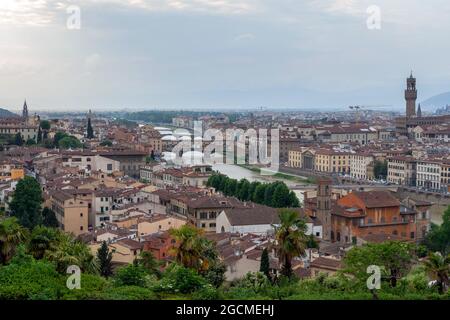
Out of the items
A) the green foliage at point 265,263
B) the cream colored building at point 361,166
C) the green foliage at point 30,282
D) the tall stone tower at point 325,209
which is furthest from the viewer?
the cream colored building at point 361,166

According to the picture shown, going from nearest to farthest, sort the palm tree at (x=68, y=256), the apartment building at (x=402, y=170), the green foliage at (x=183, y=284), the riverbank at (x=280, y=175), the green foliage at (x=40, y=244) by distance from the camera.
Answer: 1. the green foliage at (x=183, y=284)
2. the palm tree at (x=68, y=256)
3. the green foliage at (x=40, y=244)
4. the apartment building at (x=402, y=170)
5. the riverbank at (x=280, y=175)

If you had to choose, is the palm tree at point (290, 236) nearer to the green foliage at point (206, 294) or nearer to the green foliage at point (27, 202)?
the green foliage at point (206, 294)

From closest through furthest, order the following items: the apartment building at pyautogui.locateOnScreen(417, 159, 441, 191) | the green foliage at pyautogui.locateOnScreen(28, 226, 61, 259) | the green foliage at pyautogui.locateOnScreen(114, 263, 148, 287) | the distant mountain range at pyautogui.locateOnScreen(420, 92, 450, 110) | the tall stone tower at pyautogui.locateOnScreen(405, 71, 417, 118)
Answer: the green foliage at pyautogui.locateOnScreen(114, 263, 148, 287) < the green foliage at pyautogui.locateOnScreen(28, 226, 61, 259) < the apartment building at pyautogui.locateOnScreen(417, 159, 441, 191) < the tall stone tower at pyautogui.locateOnScreen(405, 71, 417, 118) < the distant mountain range at pyautogui.locateOnScreen(420, 92, 450, 110)

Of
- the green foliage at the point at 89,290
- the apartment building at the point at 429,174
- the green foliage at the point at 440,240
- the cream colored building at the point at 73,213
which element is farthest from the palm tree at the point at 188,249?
the apartment building at the point at 429,174

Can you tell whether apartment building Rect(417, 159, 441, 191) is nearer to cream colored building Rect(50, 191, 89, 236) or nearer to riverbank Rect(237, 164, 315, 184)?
riverbank Rect(237, 164, 315, 184)

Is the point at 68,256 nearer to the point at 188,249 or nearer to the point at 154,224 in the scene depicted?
the point at 188,249

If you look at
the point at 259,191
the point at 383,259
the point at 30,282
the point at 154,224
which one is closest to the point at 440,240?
the point at 154,224

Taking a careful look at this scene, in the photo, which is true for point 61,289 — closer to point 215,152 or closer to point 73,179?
point 73,179

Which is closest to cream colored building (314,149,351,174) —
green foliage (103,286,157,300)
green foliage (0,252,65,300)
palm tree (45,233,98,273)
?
palm tree (45,233,98,273)
